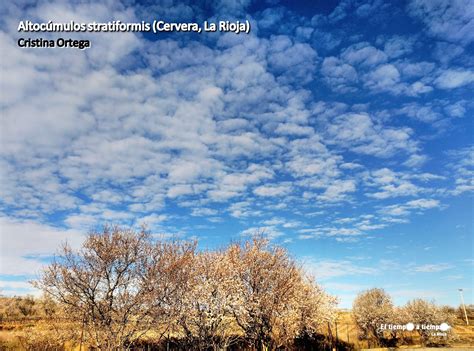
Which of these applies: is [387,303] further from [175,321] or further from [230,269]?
[175,321]

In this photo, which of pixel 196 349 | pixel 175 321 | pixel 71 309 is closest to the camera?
pixel 71 309

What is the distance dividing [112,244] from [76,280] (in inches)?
130

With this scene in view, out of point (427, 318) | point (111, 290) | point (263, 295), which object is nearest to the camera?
point (111, 290)

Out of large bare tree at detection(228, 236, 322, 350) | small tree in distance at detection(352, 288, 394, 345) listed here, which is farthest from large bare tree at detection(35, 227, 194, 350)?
small tree in distance at detection(352, 288, 394, 345)

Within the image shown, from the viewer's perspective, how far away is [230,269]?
32031mm

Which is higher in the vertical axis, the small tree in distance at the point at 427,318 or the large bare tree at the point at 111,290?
the large bare tree at the point at 111,290

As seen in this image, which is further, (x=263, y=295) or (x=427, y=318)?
(x=427, y=318)

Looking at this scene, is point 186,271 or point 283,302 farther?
point 283,302


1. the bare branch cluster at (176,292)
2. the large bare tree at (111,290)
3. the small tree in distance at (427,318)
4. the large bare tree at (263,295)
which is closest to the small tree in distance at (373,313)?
the small tree in distance at (427,318)

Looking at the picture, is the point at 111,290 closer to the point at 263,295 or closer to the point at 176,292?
the point at 176,292

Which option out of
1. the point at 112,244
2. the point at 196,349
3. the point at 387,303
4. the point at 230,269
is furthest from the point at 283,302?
the point at 387,303

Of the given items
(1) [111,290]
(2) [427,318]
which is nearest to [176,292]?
(1) [111,290]

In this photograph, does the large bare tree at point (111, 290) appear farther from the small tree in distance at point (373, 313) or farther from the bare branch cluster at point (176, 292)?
the small tree in distance at point (373, 313)

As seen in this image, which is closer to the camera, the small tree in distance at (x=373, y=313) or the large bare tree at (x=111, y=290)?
the large bare tree at (x=111, y=290)
